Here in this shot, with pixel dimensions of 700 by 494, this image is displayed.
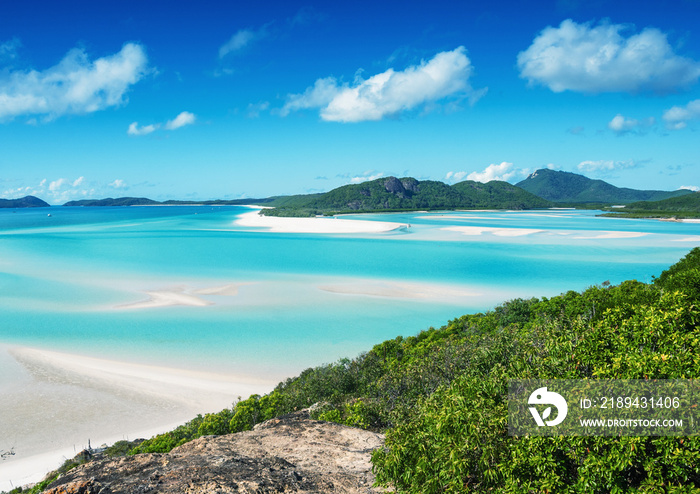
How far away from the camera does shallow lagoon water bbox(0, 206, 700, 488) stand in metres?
17.5

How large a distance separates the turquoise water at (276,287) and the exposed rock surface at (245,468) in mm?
9506

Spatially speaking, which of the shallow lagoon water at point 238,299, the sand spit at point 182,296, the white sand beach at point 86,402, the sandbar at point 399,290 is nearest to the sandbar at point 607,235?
the shallow lagoon water at point 238,299

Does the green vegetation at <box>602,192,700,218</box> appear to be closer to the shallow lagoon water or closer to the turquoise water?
the turquoise water

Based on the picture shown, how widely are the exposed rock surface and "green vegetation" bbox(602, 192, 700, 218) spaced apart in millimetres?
148350

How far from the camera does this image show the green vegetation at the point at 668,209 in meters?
129

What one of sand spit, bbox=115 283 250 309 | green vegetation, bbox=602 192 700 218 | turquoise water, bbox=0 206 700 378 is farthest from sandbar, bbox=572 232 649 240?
green vegetation, bbox=602 192 700 218

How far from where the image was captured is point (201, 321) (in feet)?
87.0

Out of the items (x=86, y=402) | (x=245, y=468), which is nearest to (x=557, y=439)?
(x=245, y=468)

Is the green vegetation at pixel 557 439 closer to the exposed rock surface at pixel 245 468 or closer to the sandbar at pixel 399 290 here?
the exposed rock surface at pixel 245 468

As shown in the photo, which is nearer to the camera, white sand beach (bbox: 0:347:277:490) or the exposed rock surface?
the exposed rock surface

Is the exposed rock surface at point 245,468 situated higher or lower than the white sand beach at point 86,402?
higher

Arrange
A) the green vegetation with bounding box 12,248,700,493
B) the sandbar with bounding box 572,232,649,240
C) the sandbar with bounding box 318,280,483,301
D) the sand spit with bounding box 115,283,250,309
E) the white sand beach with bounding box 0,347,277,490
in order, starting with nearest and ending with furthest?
1. the green vegetation with bounding box 12,248,700,493
2. the white sand beach with bounding box 0,347,277,490
3. the sand spit with bounding box 115,283,250,309
4. the sandbar with bounding box 318,280,483,301
5. the sandbar with bounding box 572,232,649,240

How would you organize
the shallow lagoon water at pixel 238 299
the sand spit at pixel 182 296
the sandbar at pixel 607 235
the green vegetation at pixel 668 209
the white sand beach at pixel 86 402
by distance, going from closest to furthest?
the white sand beach at pixel 86 402 < the shallow lagoon water at pixel 238 299 < the sand spit at pixel 182 296 < the sandbar at pixel 607 235 < the green vegetation at pixel 668 209

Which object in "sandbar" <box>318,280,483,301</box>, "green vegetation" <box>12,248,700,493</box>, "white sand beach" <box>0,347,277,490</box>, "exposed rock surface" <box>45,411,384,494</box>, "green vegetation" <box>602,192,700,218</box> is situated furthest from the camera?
"green vegetation" <box>602,192,700,218</box>
